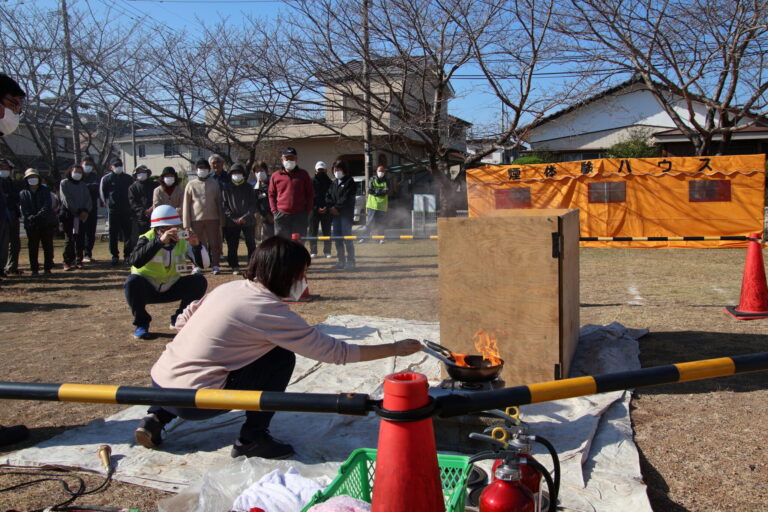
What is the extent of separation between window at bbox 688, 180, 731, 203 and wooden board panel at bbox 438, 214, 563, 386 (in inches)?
430

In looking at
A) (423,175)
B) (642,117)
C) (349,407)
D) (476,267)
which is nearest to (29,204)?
(476,267)

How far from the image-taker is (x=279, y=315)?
271cm

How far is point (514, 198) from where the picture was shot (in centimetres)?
1452

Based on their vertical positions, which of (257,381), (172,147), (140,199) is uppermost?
(172,147)

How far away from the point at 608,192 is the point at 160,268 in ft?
36.6

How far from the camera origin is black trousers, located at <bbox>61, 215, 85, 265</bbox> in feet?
33.3

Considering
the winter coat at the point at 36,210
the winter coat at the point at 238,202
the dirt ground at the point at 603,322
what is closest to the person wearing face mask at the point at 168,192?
the winter coat at the point at 238,202

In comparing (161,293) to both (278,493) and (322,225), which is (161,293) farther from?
(322,225)

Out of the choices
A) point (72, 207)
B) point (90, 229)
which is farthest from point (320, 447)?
point (90, 229)

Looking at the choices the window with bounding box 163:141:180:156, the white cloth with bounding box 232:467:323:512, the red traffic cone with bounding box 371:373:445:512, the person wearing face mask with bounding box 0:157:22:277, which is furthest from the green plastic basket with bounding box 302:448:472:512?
the window with bounding box 163:141:180:156

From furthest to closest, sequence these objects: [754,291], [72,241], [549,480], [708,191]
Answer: [708,191] < [72,241] < [754,291] < [549,480]

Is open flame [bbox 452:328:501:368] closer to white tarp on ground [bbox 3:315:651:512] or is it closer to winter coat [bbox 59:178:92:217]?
white tarp on ground [bbox 3:315:651:512]

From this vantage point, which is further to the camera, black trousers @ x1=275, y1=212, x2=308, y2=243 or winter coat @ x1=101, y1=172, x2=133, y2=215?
winter coat @ x1=101, y1=172, x2=133, y2=215

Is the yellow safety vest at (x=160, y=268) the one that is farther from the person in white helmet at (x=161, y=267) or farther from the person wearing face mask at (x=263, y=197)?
the person wearing face mask at (x=263, y=197)
